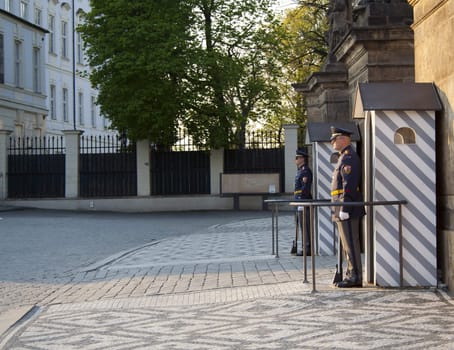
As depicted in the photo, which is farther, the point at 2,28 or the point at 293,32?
the point at 2,28

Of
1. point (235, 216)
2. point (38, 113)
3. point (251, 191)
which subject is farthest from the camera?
point (38, 113)

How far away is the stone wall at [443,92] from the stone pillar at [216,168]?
26.7m

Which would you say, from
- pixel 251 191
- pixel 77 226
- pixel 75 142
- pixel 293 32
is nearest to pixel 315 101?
pixel 77 226

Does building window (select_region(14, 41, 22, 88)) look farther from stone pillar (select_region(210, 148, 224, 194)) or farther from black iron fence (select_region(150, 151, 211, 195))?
stone pillar (select_region(210, 148, 224, 194))

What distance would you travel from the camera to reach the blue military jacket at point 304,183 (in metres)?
14.8

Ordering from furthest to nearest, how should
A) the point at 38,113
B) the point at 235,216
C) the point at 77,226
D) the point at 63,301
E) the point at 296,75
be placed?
the point at 38,113, the point at 296,75, the point at 235,216, the point at 77,226, the point at 63,301

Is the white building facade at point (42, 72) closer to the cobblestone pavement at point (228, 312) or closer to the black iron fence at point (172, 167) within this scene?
the black iron fence at point (172, 167)

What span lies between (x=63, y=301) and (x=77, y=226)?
1592 cm

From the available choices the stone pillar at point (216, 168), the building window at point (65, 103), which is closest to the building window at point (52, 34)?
the building window at point (65, 103)

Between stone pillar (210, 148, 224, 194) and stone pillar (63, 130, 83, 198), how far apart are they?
5.45m

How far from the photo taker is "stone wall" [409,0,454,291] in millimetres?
9336

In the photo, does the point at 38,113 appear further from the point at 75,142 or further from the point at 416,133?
the point at 416,133

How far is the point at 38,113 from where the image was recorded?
53906mm

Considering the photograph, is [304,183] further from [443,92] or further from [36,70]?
[36,70]
